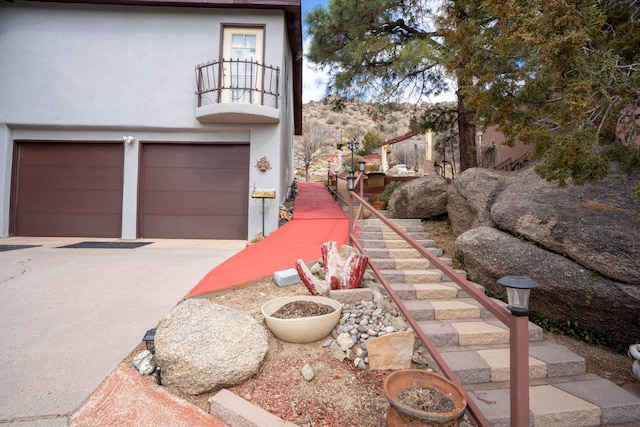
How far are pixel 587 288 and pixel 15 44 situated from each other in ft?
36.9

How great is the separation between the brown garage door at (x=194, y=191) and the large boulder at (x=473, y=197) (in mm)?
4508

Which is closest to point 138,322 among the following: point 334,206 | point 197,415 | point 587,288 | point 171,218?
point 197,415

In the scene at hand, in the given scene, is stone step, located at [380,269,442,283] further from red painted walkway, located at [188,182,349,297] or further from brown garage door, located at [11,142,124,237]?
brown garage door, located at [11,142,124,237]

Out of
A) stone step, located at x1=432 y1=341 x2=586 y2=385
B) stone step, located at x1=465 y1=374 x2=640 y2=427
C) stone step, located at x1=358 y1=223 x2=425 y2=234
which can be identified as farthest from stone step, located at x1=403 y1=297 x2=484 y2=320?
stone step, located at x1=358 y1=223 x2=425 y2=234

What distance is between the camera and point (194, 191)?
23.2 ft

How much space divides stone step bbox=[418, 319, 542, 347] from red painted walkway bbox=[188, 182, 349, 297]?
1660 millimetres

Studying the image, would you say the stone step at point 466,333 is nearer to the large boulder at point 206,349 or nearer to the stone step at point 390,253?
the stone step at point 390,253

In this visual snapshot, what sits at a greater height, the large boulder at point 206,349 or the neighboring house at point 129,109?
the neighboring house at point 129,109

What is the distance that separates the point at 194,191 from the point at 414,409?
673 cm

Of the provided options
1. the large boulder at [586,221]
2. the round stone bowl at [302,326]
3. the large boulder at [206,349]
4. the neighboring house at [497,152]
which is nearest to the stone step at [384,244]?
the large boulder at [586,221]

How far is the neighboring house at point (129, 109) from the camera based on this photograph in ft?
22.0

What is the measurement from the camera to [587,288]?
3.10m

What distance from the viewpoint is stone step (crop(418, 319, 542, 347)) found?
9.15ft

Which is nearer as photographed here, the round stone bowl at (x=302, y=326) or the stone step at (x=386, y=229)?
the round stone bowl at (x=302, y=326)
